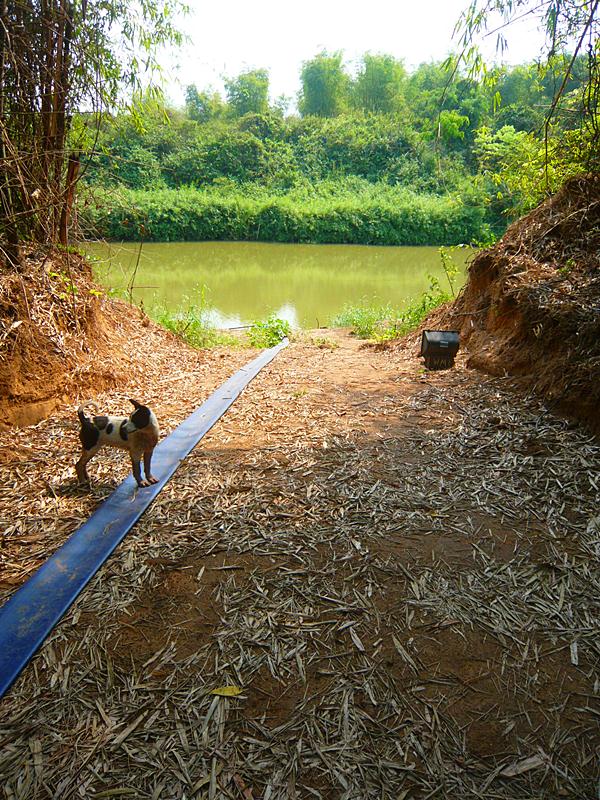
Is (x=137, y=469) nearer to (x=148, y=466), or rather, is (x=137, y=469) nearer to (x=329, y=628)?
(x=148, y=466)

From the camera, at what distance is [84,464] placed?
213cm

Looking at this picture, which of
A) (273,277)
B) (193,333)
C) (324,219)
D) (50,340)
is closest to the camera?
(50,340)

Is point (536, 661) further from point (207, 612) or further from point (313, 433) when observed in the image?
point (313, 433)

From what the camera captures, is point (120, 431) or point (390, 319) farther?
point (390, 319)

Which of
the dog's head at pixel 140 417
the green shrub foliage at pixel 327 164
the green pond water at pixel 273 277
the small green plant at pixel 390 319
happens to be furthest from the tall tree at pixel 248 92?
the dog's head at pixel 140 417

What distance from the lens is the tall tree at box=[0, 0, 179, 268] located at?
2863 mm

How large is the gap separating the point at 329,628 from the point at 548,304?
2.61m

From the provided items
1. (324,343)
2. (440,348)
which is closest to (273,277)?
(324,343)

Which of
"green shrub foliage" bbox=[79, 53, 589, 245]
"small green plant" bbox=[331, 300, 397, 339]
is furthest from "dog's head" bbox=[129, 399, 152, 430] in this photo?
"green shrub foliage" bbox=[79, 53, 589, 245]

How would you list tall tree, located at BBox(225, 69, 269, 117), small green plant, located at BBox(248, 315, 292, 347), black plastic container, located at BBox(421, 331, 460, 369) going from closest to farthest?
black plastic container, located at BBox(421, 331, 460, 369), small green plant, located at BBox(248, 315, 292, 347), tall tree, located at BBox(225, 69, 269, 117)

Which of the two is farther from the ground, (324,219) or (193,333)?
(324,219)

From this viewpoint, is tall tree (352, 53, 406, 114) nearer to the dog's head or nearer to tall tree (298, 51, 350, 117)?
tall tree (298, 51, 350, 117)

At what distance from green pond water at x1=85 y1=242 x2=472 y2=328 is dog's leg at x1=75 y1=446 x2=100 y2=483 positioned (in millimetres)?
5886

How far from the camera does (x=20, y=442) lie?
2531mm
